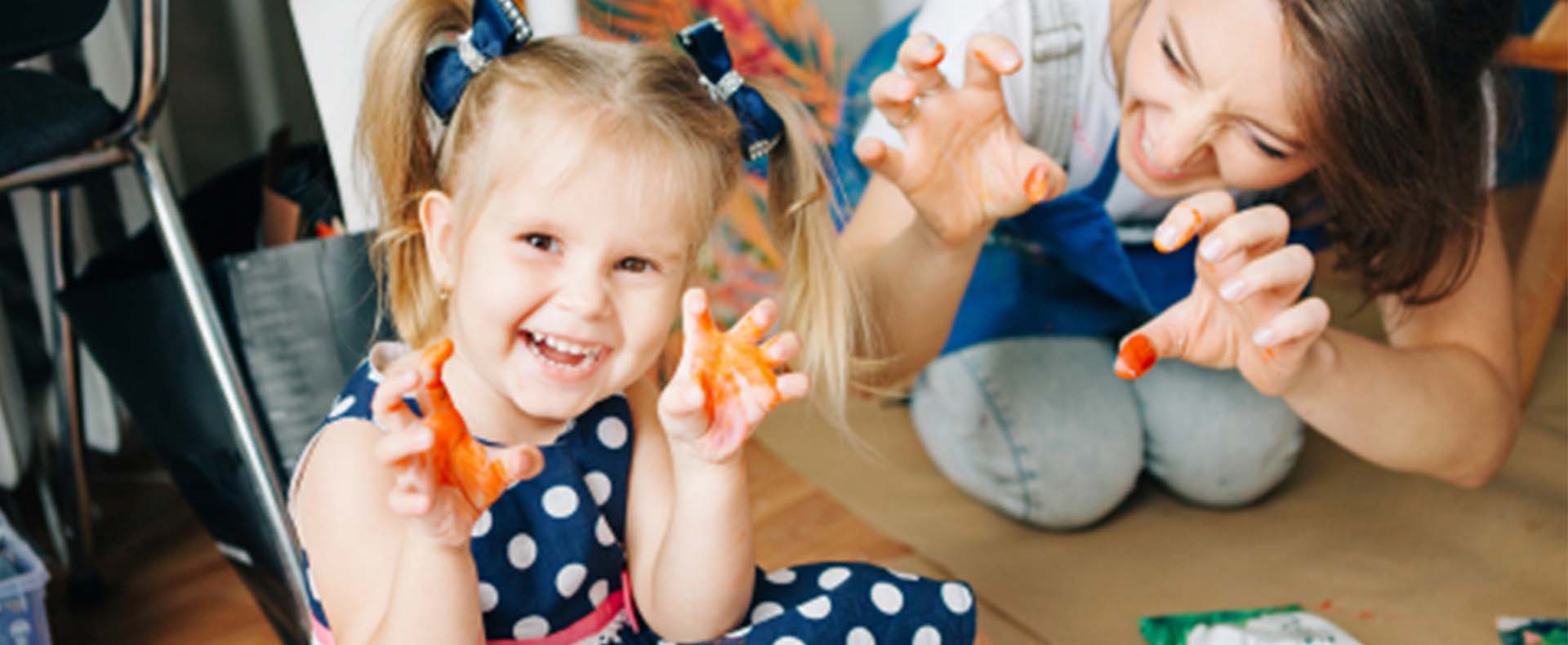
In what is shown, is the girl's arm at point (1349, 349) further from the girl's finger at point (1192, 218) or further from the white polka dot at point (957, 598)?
the white polka dot at point (957, 598)

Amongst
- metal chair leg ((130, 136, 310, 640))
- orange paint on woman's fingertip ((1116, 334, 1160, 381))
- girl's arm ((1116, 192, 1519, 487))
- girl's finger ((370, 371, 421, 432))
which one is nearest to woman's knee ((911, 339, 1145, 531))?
girl's arm ((1116, 192, 1519, 487))

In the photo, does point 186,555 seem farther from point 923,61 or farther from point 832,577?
point 923,61

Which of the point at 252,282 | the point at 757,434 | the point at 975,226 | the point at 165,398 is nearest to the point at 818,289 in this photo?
the point at 975,226

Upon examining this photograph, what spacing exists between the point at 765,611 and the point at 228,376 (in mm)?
489

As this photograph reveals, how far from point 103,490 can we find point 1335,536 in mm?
1459

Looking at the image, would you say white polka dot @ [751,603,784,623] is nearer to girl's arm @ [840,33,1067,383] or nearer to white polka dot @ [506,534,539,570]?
white polka dot @ [506,534,539,570]

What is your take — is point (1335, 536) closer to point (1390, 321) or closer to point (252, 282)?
point (1390, 321)

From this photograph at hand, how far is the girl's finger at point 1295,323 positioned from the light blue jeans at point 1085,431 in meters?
0.49

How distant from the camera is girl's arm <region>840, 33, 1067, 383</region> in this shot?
37.1 inches

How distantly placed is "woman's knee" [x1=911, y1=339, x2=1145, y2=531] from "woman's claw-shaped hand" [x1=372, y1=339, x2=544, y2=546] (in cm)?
82

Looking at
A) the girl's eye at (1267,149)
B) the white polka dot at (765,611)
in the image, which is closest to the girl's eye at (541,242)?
the white polka dot at (765,611)

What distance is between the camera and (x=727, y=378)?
0.73 m

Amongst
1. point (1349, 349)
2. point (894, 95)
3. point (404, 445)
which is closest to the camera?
point (404, 445)

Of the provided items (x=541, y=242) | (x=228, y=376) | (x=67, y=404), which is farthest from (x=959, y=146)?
(x=67, y=404)
